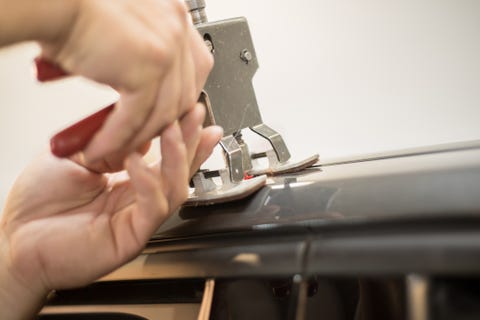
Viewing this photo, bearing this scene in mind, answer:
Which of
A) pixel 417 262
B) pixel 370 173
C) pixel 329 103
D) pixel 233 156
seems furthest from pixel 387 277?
pixel 329 103

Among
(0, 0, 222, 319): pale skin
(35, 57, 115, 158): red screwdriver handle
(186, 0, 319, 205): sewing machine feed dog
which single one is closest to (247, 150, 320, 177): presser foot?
(186, 0, 319, 205): sewing machine feed dog

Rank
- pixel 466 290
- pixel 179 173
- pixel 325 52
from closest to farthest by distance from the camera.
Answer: pixel 466 290 → pixel 179 173 → pixel 325 52

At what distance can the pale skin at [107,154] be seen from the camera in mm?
290

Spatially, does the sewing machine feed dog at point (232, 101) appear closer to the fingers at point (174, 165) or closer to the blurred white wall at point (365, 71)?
the fingers at point (174, 165)

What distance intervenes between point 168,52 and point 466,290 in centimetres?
24

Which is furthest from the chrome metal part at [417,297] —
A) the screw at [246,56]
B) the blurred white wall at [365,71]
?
the blurred white wall at [365,71]

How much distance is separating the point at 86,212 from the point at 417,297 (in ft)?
1.21

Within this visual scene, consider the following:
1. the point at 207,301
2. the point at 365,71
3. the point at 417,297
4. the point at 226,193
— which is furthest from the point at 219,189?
the point at 365,71

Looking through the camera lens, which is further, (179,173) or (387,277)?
(179,173)

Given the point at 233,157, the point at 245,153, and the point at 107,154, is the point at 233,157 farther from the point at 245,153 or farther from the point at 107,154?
the point at 107,154

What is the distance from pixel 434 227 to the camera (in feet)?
1.01

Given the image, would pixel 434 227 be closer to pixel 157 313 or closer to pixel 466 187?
pixel 466 187

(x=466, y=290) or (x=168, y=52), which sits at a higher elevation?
(x=168, y=52)

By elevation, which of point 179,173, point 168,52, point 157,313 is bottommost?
point 157,313
